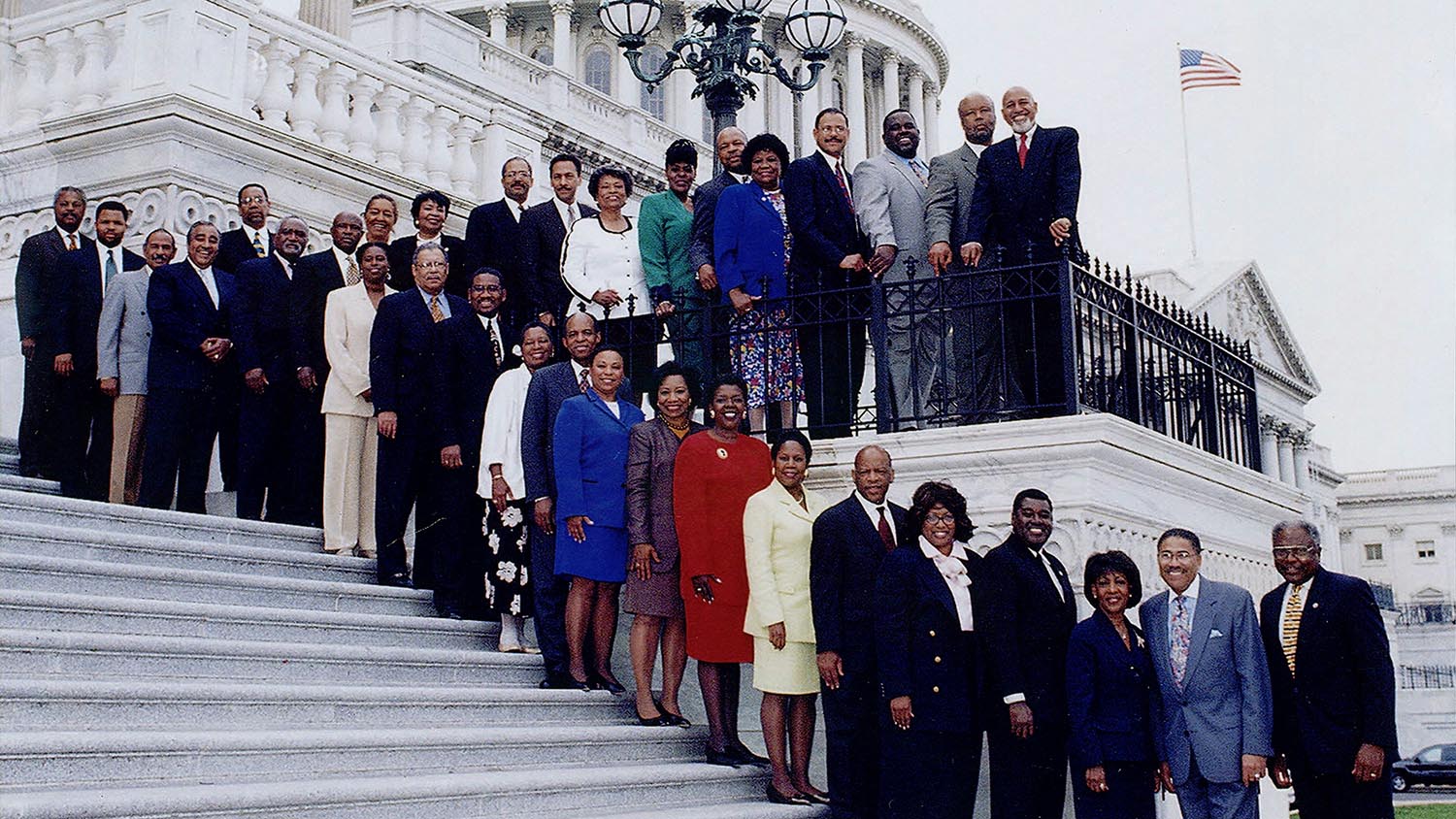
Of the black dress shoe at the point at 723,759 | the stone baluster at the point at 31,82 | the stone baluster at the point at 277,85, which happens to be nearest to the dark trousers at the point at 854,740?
the black dress shoe at the point at 723,759

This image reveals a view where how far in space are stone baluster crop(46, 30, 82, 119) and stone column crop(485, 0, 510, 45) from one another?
52235 mm

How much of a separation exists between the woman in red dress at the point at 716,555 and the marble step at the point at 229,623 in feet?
4.42

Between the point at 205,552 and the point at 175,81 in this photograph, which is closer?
the point at 205,552

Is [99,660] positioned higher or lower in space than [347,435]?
lower

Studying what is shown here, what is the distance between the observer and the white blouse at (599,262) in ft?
31.5

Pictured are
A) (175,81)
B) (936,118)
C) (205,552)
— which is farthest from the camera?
(936,118)

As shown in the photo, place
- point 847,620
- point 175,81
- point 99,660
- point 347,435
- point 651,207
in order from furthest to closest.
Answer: point 175,81 → point 651,207 → point 347,435 → point 847,620 → point 99,660

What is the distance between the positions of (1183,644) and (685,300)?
392cm

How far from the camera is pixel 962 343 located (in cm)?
878

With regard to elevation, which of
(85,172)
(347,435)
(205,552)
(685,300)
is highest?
(85,172)

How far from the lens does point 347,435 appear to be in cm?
906

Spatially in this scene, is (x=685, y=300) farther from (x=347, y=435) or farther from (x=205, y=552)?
(x=205, y=552)

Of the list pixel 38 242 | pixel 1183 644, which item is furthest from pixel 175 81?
pixel 1183 644

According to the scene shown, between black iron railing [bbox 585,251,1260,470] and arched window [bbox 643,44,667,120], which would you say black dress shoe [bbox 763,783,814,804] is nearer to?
black iron railing [bbox 585,251,1260,470]
